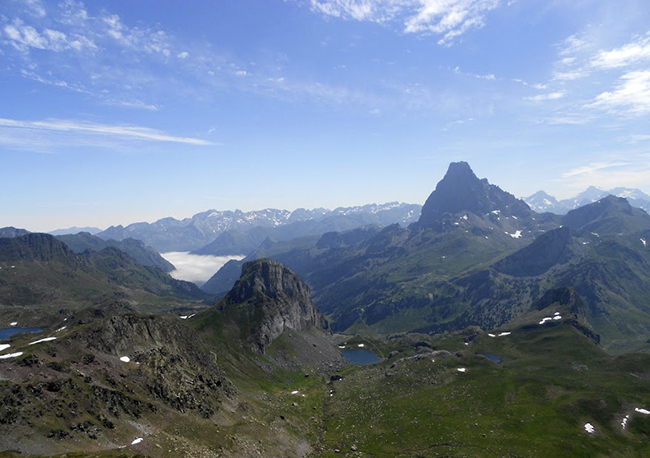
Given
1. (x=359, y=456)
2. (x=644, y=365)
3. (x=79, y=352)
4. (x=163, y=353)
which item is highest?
(x=79, y=352)

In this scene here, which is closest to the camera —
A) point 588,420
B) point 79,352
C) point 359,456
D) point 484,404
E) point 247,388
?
point 79,352

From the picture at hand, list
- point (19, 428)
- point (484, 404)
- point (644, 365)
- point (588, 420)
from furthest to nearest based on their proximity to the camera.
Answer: point (644, 365) → point (484, 404) → point (588, 420) → point (19, 428)

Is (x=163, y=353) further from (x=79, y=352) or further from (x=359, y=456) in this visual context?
(x=359, y=456)

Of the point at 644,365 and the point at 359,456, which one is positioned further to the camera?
the point at 644,365

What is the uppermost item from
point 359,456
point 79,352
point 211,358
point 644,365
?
point 79,352

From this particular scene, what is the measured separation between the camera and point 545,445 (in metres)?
130

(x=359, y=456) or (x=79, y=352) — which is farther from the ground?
(x=79, y=352)

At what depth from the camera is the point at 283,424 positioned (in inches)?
5915

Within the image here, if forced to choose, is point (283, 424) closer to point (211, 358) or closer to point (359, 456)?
point (359, 456)

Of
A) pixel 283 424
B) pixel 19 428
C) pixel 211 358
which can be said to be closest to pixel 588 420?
pixel 283 424

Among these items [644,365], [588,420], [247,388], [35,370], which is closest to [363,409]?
[247,388]

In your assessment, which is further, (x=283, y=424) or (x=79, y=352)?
(x=283, y=424)

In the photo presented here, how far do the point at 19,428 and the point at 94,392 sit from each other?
1976cm

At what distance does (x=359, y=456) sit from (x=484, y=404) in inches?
2524
